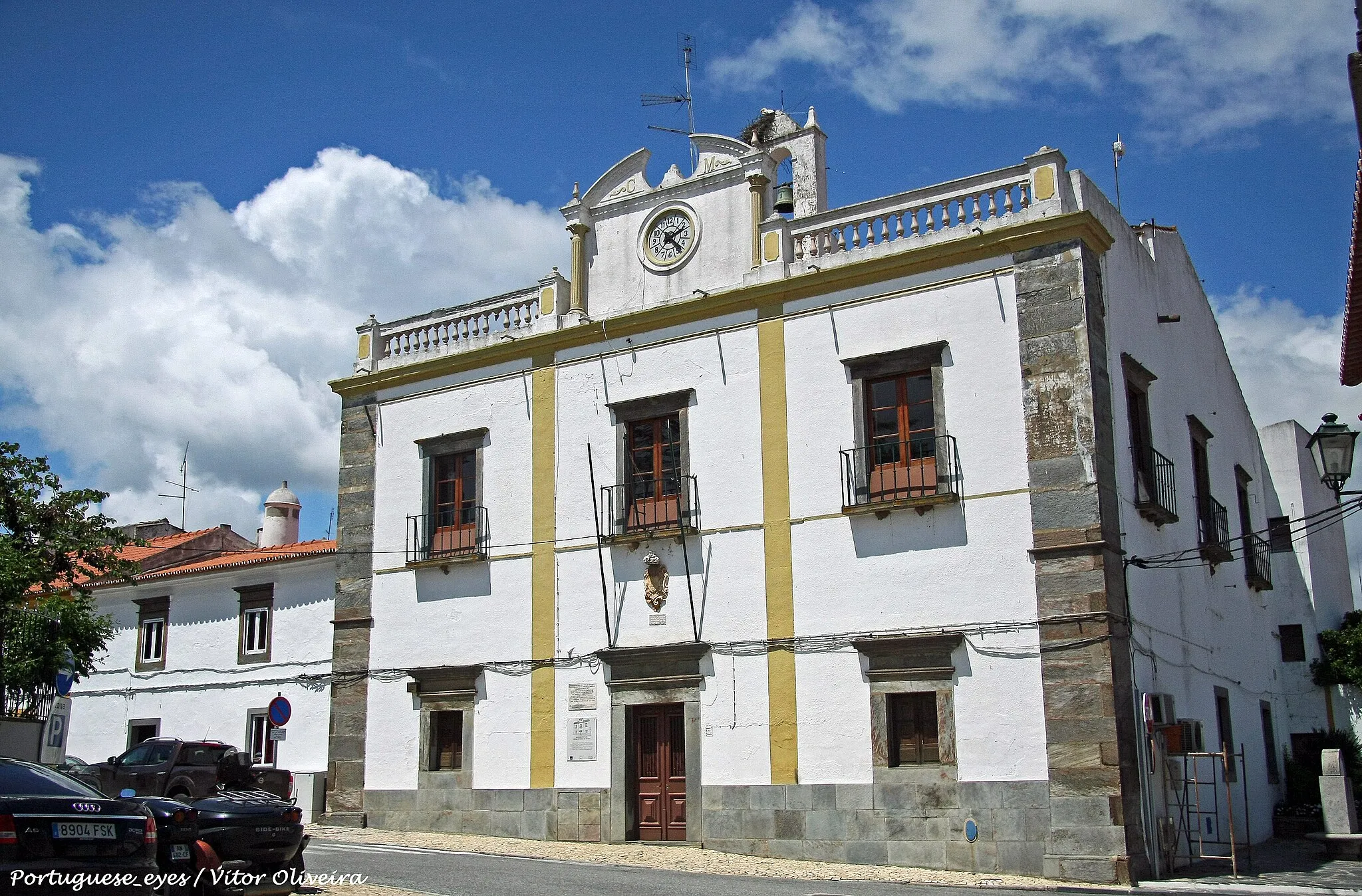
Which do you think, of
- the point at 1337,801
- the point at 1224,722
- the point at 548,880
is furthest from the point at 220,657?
the point at 1337,801

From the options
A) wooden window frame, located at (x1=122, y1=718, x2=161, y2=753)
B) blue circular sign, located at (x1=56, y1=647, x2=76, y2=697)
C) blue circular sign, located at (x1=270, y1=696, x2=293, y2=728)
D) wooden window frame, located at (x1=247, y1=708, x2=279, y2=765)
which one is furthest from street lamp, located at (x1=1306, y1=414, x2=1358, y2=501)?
wooden window frame, located at (x1=122, y1=718, x2=161, y2=753)

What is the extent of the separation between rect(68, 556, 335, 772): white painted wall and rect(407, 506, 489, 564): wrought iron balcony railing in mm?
4147

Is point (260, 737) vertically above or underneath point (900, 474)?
underneath

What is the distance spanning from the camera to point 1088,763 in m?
14.4

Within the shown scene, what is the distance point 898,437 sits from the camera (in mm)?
16391

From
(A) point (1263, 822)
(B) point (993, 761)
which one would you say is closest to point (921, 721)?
(B) point (993, 761)

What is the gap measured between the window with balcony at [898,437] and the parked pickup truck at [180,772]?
9.42 m

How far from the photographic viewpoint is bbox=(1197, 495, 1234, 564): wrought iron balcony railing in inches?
723

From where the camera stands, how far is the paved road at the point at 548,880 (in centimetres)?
1241

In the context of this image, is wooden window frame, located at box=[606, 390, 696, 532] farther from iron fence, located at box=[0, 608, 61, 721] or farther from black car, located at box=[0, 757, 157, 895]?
iron fence, located at box=[0, 608, 61, 721]

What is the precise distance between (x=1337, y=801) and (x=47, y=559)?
20.3 m

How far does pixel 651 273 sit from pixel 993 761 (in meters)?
8.50

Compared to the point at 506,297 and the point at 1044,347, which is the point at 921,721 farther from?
the point at 506,297

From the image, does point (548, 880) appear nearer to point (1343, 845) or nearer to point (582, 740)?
point (582, 740)
